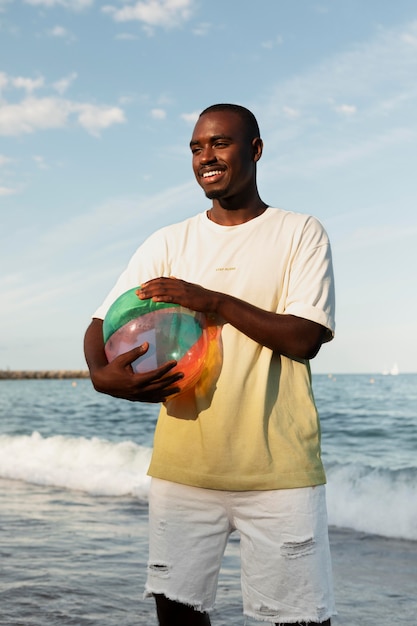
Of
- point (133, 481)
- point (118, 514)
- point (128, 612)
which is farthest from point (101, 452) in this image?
point (128, 612)

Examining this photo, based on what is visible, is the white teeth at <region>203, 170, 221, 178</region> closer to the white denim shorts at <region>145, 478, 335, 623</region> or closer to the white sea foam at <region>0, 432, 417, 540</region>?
the white denim shorts at <region>145, 478, 335, 623</region>

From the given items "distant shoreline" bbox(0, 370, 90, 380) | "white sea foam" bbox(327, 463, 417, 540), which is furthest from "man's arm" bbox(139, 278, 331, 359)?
"distant shoreline" bbox(0, 370, 90, 380)

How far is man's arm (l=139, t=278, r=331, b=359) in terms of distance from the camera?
237 centimetres

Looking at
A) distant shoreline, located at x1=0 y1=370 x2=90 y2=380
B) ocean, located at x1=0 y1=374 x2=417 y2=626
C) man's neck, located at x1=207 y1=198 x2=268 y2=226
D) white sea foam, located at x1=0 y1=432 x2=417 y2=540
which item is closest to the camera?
man's neck, located at x1=207 y1=198 x2=268 y2=226

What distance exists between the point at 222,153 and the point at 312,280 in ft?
1.68

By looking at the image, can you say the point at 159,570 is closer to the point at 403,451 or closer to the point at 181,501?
the point at 181,501

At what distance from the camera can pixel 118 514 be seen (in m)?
7.98

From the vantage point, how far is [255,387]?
8.10ft

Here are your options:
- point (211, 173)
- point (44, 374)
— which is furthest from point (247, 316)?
point (44, 374)

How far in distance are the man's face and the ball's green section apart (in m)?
0.45

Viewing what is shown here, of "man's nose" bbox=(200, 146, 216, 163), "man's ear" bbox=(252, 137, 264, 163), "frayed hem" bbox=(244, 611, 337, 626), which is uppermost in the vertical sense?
"man's ear" bbox=(252, 137, 264, 163)

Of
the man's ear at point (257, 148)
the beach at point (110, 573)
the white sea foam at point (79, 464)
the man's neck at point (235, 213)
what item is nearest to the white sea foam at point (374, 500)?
the beach at point (110, 573)

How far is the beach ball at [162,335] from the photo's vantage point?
2.38 meters

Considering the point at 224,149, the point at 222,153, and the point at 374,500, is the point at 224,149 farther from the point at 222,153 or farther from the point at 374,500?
the point at 374,500
